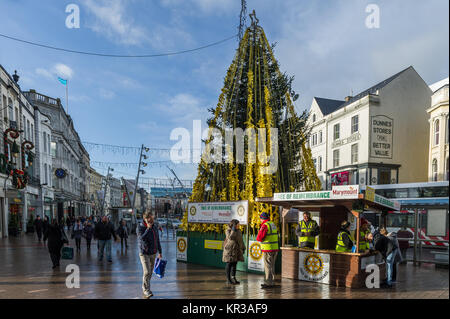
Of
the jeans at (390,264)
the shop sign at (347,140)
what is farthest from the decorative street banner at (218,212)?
the shop sign at (347,140)

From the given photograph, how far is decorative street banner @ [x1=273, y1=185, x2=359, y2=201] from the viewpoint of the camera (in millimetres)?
7047

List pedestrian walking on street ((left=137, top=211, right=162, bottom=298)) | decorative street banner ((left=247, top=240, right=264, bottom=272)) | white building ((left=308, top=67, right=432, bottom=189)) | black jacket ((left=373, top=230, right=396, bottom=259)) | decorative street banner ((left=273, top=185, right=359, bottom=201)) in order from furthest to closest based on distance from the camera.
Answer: white building ((left=308, top=67, right=432, bottom=189)) < decorative street banner ((left=247, top=240, right=264, bottom=272)) < black jacket ((left=373, top=230, right=396, bottom=259)) < decorative street banner ((left=273, top=185, right=359, bottom=201)) < pedestrian walking on street ((left=137, top=211, right=162, bottom=298))

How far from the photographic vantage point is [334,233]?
9.01 meters

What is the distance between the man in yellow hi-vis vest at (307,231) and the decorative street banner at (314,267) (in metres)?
0.26

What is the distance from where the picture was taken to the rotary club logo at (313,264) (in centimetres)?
776

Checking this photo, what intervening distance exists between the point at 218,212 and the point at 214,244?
101cm

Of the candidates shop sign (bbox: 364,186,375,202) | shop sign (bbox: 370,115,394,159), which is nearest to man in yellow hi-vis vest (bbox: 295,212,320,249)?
shop sign (bbox: 364,186,375,202)

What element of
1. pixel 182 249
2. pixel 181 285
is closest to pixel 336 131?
pixel 182 249

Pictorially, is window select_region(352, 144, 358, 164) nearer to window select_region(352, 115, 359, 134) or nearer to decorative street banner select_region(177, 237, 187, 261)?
window select_region(352, 115, 359, 134)

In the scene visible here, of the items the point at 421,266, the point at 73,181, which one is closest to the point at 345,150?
the point at 421,266

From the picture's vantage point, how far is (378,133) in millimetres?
20438

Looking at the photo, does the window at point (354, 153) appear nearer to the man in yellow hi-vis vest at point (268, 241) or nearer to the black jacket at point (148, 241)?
the man in yellow hi-vis vest at point (268, 241)
